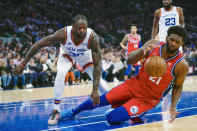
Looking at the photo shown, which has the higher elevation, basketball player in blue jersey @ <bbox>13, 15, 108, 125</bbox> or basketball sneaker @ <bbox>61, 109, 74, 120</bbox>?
basketball player in blue jersey @ <bbox>13, 15, 108, 125</bbox>

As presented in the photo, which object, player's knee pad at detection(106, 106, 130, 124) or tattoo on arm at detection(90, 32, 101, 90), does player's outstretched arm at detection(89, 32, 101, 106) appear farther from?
player's knee pad at detection(106, 106, 130, 124)

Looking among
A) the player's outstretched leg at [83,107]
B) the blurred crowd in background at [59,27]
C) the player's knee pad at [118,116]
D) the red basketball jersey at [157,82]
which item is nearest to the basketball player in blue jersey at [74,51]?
the player's outstretched leg at [83,107]

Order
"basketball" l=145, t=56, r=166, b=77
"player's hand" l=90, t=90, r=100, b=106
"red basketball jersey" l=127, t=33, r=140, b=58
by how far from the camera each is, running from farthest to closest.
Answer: "red basketball jersey" l=127, t=33, r=140, b=58 → "player's hand" l=90, t=90, r=100, b=106 → "basketball" l=145, t=56, r=166, b=77

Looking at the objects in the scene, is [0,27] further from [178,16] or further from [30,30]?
[178,16]

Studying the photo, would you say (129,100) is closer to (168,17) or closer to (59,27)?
(168,17)

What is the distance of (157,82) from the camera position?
12.3 ft

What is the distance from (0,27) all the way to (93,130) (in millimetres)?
12769

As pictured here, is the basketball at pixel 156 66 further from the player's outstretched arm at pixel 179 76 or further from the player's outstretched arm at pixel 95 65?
the player's outstretched arm at pixel 95 65

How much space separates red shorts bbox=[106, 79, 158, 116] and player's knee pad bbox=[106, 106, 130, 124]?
0.05m

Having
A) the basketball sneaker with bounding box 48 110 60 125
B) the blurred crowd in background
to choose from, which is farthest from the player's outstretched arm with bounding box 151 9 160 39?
the basketball sneaker with bounding box 48 110 60 125

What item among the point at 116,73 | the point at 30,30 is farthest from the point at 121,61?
the point at 30,30

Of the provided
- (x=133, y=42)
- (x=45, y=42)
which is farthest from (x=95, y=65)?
(x=133, y=42)

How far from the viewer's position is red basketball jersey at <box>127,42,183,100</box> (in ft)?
12.0

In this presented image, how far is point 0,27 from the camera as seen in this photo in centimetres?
1470
